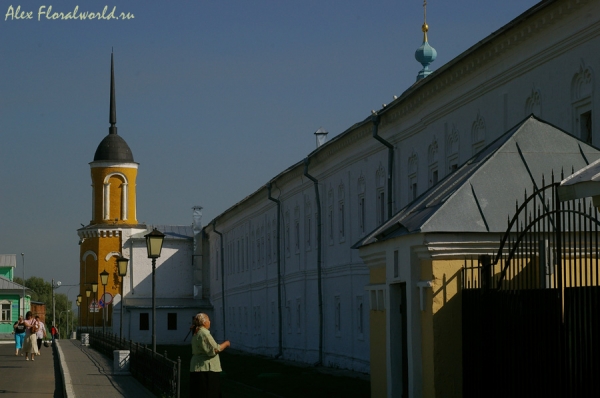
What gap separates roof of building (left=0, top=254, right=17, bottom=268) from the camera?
114250 mm

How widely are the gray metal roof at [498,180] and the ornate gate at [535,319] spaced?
0.30m

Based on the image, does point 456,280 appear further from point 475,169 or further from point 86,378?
point 86,378

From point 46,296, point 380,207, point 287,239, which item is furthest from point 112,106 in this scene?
point 46,296

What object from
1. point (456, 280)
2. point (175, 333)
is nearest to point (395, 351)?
point (456, 280)

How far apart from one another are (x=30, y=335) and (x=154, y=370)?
594 inches

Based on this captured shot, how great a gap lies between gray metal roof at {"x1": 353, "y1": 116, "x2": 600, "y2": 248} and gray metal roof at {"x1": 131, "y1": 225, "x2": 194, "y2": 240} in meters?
57.8

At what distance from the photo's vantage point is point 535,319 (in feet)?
29.8

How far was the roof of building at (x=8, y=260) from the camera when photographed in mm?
114250

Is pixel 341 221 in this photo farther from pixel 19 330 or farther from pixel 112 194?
pixel 112 194

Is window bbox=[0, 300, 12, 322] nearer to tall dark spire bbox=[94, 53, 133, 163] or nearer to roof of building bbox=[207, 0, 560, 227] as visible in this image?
tall dark spire bbox=[94, 53, 133, 163]

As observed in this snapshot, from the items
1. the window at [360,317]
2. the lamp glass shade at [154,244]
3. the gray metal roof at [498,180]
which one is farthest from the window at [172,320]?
the gray metal roof at [498,180]

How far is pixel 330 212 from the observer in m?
35.1

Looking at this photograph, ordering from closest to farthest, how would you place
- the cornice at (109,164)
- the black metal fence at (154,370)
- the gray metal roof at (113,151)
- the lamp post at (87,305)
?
the black metal fence at (154,370)
the lamp post at (87,305)
the cornice at (109,164)
the gray metal roof at (113,151)

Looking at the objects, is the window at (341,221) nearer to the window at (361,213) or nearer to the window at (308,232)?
the window at (361,213)
